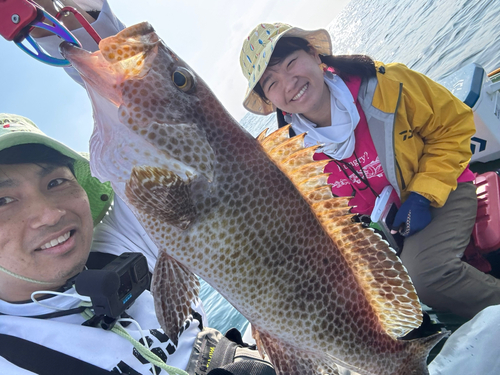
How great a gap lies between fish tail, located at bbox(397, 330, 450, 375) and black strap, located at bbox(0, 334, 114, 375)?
1879mm

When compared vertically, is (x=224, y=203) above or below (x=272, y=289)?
above

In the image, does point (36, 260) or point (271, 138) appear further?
point (36, 260)

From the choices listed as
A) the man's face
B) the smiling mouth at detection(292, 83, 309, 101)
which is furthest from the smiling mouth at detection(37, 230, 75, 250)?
the smiling mouth at detection(292, 83, 309, 101)

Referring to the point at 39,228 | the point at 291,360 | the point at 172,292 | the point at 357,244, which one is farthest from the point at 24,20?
the point at 291,360

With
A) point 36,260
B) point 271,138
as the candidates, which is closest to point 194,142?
point 271,138

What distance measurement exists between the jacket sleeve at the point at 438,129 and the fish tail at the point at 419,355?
65.2 inches

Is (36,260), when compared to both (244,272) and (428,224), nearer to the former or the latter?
(244,272)

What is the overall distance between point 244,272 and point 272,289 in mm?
197

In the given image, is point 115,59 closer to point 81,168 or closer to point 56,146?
point 56,146

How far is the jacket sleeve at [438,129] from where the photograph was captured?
118 inches

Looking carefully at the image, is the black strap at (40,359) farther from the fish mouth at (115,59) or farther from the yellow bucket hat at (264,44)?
the yellow bucket hat at (264,44)

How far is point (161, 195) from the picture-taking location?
1350 mm

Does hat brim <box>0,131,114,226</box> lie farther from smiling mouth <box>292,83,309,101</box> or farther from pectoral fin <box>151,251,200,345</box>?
smiling mouth <box>292,83,309,101</box>

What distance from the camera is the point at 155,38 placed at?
148cm
